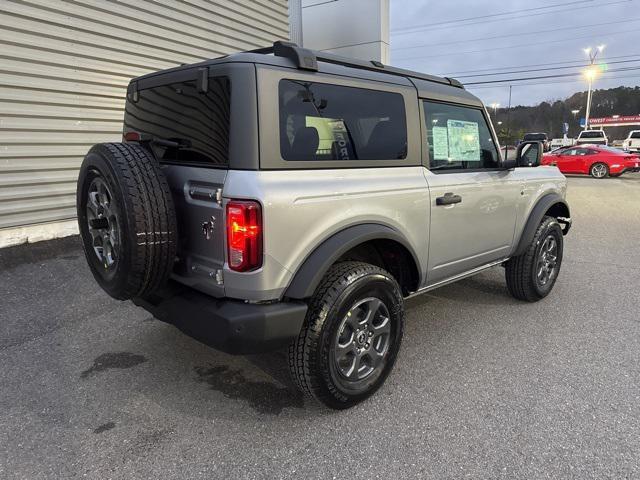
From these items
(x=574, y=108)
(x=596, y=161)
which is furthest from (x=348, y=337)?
(x=574, y=108)

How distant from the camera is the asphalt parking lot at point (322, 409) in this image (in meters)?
2.25

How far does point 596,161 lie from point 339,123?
65.8 ft

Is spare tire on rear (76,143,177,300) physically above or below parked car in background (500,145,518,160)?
below

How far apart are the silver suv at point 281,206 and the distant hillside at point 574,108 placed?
69.0 meters

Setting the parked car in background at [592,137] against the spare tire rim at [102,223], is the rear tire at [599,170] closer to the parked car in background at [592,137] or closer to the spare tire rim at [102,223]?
the parked car in background at [592,137]

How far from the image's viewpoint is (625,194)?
13375 mm

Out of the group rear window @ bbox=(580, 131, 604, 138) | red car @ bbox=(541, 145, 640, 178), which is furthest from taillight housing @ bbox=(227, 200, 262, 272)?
rear window @ bbox=(580, 131, 604, 138)

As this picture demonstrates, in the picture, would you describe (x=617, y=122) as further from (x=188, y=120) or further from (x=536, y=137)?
(x=188, y=120)

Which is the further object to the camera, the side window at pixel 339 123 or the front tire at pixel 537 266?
the front tire at pixel 537 266

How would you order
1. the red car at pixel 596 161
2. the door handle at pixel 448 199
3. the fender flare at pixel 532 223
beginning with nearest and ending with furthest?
the door handle at pixel 448 199 < the fender flare at pixel 532 223 < the red car at pixel 596 161

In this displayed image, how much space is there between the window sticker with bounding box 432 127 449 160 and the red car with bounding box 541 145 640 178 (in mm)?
17211

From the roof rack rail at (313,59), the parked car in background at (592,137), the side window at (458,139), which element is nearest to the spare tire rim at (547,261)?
the side window at (458,139)

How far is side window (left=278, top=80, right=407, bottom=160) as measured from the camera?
7.93 feet

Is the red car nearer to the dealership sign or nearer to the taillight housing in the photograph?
the taillight housing
